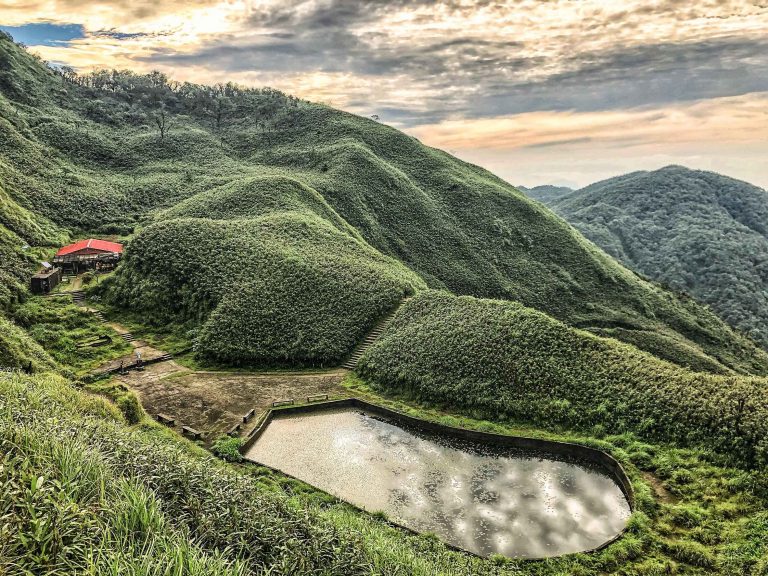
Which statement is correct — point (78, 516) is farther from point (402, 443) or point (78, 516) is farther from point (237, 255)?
point (237, 255)

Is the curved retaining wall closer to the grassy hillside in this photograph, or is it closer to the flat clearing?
the flat clearing

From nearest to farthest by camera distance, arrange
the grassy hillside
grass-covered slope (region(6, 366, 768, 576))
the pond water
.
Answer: grass-covered slope (region(6, 366, 768, 576))
the pond water
the grassy hillside

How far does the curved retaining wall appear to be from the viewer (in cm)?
1637

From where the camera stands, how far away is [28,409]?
10188mm

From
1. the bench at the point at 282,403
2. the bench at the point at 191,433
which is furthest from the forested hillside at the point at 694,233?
the bench at the point at 191,433

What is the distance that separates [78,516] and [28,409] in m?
5.58

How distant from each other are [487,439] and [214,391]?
13.1 m

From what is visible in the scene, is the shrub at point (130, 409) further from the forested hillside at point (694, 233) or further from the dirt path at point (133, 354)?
the forested hillside at point (694, 233)

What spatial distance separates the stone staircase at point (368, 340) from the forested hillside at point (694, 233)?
263 ft

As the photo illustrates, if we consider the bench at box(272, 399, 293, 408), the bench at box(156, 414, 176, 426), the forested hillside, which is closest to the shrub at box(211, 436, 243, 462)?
the bench at box(156, 414, 176, 426)

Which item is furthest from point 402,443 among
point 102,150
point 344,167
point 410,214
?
point 102,150

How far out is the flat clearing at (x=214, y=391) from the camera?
19875 mm

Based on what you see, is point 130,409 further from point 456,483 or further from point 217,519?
point 456,483

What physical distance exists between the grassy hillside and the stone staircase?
1.05 m
